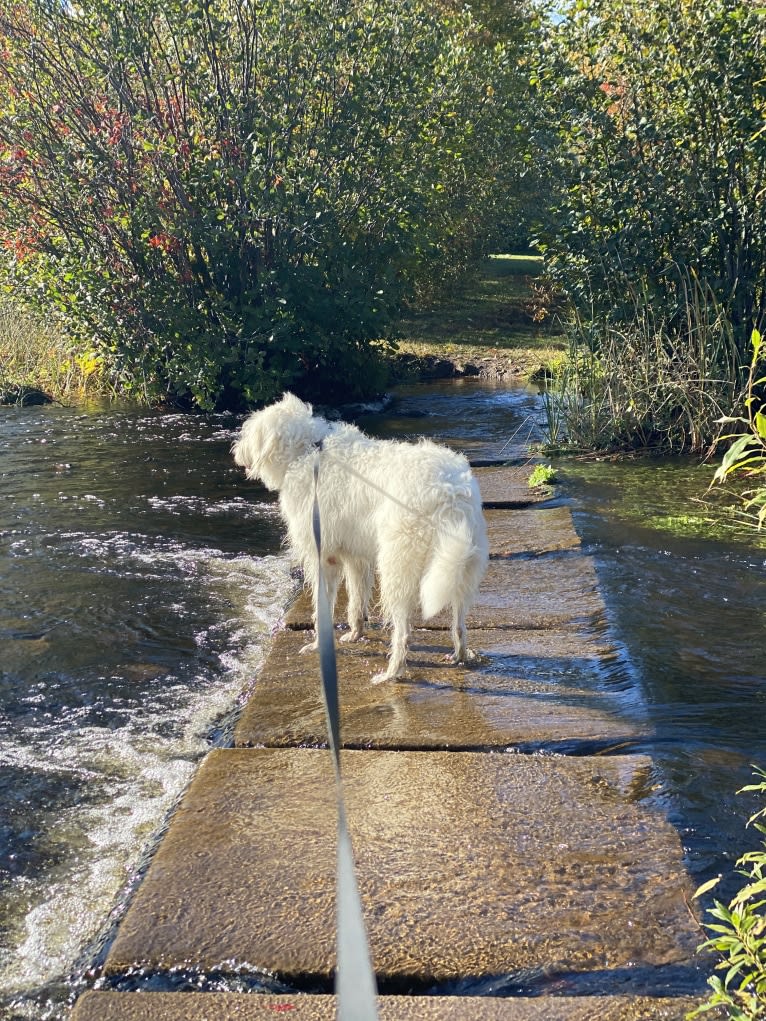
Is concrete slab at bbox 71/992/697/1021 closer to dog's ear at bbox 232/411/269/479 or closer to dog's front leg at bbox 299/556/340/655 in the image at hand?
dog's front leg at bbox 299/556/340/655

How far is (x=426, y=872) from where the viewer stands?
12.0 ft

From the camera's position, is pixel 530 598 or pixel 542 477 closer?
pixel 530 598

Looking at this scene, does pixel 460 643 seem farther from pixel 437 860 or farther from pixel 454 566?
pixel 437 860

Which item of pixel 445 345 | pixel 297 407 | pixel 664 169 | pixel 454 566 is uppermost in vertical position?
pixel 664 169

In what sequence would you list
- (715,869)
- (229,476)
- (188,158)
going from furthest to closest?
(188,158) < (229,476) < (715,869)

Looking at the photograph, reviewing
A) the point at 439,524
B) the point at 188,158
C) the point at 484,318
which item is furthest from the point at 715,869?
the point at 484,318

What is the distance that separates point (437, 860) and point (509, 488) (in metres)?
6.93

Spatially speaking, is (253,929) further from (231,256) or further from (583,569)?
(231,256)

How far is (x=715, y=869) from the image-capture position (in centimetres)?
366

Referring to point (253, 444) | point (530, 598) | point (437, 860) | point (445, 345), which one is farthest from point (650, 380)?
point (445, 345)

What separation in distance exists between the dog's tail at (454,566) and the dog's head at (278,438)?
4.40 ft

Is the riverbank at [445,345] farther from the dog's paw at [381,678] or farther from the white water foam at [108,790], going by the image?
the dog's paw at [381,678]

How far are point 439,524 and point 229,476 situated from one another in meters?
7.05

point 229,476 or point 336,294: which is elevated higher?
point 336,294
